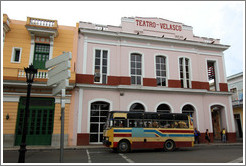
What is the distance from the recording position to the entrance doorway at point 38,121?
1509 cm

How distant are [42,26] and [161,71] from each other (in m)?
11.6

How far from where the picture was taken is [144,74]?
18453 millimetres

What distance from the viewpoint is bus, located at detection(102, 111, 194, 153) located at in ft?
42.1

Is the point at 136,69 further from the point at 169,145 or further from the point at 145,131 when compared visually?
the point at 169,145

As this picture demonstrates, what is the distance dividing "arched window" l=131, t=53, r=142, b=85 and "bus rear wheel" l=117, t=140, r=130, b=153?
6734 mm

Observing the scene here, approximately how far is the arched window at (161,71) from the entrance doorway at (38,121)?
9.98m

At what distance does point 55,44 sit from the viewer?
56.3 feet

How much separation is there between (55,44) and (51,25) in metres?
1.69

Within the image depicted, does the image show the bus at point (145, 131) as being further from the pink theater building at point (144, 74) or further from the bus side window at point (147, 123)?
the pink theater building at point (144, 74)

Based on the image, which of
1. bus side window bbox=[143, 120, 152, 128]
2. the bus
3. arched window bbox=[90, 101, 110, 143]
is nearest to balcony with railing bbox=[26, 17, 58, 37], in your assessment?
arched window bbox=[90, 101, 110, 143]

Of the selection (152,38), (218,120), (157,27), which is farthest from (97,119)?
(218,120)

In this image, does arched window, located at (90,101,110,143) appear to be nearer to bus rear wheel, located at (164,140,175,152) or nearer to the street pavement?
the street pavement

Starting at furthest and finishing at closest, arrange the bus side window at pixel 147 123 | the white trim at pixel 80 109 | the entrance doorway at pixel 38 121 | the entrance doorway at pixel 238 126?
the entrance doorway at pixel 238 126 < the white trim at pixel 80 109 < the entrance doorway at pixel 38 121 < the bus side window at pixel 147 123

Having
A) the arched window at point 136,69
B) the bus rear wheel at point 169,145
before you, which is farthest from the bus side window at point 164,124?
the arched window at point 136,69
